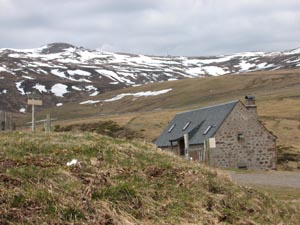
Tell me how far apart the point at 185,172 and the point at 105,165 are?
6.40 feet

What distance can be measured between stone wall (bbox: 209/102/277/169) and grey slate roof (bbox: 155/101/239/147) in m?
0.79

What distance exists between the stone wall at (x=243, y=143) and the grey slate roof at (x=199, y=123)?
2.59ft

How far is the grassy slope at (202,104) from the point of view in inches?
3659

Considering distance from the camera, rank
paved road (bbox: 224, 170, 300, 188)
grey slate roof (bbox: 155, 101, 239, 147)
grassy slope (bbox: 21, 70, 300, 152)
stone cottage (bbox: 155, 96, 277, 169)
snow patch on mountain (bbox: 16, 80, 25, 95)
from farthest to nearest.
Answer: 1. snow patch on mountain (bbox: 16, 80, 25, 95)
2. grassy slope (bbox: 21, 70, 300, 152)
3. grey slate roof (bbox: 155, 101, 239, 147)
4. stone cottage (bbox: 155, 96, 277, 169)
5. paved road (bbox: 224, 170, 300, 188)

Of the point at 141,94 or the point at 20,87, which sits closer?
the point at 141,94

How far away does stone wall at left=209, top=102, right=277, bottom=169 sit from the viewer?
52.8m

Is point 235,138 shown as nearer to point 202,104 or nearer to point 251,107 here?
point 251,107

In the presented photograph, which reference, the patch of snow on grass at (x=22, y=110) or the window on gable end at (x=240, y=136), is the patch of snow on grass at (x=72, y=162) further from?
the patch of snow on grass at (x=22, y=110)

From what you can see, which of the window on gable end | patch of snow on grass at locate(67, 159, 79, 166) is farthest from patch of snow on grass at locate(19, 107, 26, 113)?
patch of snow on grass at locate(67, 159, 79, 166)

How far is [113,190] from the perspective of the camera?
10.8 m

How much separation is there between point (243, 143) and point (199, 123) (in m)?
5.42

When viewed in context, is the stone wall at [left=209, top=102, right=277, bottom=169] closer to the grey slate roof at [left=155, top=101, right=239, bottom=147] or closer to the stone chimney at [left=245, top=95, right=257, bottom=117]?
the stone chimney at [left=245, top=95, right=257, bottom=117]

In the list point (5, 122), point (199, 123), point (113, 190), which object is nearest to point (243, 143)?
point (199, 123)

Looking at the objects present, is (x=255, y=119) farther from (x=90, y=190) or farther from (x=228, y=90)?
(x=228, y=90)
